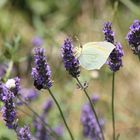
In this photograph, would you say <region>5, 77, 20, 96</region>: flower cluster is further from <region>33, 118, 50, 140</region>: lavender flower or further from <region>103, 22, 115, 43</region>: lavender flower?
<region>33, 118, 50, 140</region>: lavender flower

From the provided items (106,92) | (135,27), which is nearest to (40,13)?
(106,92)

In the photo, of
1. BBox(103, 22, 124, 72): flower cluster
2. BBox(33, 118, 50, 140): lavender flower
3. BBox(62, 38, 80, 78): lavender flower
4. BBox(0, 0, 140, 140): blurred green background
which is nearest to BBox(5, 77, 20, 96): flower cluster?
BBox(62, 38, 80, 78): lavender flower

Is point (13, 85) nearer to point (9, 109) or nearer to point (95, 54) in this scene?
point (9, 109)

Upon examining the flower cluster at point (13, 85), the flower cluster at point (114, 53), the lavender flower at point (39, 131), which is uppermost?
the lavender flower at point (39, 131)

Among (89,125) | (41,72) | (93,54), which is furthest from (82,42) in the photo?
(41,72)

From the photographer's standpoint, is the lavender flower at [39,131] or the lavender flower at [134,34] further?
the lavender flower at [39,131]

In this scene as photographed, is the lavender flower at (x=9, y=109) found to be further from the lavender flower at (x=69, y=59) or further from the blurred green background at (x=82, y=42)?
the blurred green background at (x=82, y=42)

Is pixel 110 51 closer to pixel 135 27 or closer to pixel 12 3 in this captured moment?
pixel 135 27

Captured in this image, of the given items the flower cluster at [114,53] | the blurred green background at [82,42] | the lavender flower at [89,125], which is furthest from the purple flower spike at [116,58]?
the lavender flower at [89,125]
